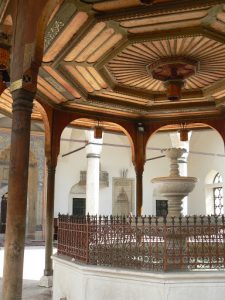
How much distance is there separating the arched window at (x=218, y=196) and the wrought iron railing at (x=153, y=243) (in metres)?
16.8

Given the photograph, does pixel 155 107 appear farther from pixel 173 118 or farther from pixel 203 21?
pixel 203 21

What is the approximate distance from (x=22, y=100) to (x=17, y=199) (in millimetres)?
1084

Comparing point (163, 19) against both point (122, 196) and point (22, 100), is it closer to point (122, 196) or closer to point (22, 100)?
point (22, 100)

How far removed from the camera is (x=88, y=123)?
1165 centimetres

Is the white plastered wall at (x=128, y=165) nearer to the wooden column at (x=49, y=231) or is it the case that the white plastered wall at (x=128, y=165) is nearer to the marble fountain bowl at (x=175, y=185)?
the wooden column at (x=49, y=231)

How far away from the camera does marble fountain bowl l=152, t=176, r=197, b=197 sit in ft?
24.1

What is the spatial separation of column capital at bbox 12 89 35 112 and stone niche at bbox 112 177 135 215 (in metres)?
20.0

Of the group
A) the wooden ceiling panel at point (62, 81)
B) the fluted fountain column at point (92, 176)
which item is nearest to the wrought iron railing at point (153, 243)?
the wooden ceiling panel at point (62, 81)

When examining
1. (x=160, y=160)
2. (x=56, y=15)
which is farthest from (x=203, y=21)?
(x=160, y=160)

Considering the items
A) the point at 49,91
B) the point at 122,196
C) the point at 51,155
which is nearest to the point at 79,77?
the point at 49,91

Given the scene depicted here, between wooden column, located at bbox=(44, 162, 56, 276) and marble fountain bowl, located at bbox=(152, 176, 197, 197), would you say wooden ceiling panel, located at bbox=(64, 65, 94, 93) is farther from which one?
marble fountain bowl, located at bbox=(152, 176, 197, 197)

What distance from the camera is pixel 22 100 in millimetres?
4254

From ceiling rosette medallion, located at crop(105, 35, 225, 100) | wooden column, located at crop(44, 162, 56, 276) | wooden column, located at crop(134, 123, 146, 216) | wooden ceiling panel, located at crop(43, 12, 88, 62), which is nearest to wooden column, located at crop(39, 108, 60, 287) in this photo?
wooden column, located at crop(44, 162, 56, 276)

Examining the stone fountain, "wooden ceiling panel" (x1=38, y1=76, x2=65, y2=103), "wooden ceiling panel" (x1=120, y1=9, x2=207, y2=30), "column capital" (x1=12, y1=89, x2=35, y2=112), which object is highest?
"wooden ceiling panel" (x1=120, y1=9, x2=207, y2=30)
